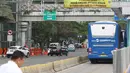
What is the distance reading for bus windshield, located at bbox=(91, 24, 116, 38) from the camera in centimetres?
3247

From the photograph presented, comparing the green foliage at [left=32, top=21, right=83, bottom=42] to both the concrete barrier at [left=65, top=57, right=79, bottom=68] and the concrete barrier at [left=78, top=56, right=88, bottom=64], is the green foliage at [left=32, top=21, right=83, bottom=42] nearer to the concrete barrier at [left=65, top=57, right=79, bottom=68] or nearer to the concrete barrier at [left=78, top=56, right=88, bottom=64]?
the concrete barrier at [left=78, top=56, right=88, bottom=64]

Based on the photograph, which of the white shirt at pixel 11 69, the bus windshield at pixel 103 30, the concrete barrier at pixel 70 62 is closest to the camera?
the white shirt at pixel 11 69

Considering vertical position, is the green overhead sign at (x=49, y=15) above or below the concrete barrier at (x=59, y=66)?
above

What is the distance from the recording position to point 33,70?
17.0 m

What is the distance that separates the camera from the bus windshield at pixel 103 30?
32.5 meters

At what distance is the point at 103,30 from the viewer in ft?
107

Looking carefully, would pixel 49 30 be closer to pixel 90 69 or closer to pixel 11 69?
pixel 90 69

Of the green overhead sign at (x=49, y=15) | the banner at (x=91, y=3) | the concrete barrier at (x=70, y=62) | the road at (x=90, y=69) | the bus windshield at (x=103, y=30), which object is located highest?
the banner at (x=91, y=3)

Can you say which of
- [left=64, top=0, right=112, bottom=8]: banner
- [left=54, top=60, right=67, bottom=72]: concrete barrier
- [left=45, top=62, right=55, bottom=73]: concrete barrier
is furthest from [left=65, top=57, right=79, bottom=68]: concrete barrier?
[left=64, top=0, right=112, bottom=8]: banner

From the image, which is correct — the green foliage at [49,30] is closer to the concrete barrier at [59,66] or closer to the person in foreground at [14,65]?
the concrete barrier at [59,66]

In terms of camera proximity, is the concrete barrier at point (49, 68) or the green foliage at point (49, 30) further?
the green foliage at point (49, 30)

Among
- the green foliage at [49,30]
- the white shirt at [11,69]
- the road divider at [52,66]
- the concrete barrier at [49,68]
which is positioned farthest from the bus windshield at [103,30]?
the green foliage at [49,30]

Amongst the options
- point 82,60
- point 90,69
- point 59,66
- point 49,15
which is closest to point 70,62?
point 90,69

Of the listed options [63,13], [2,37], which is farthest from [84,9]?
[2,37]
